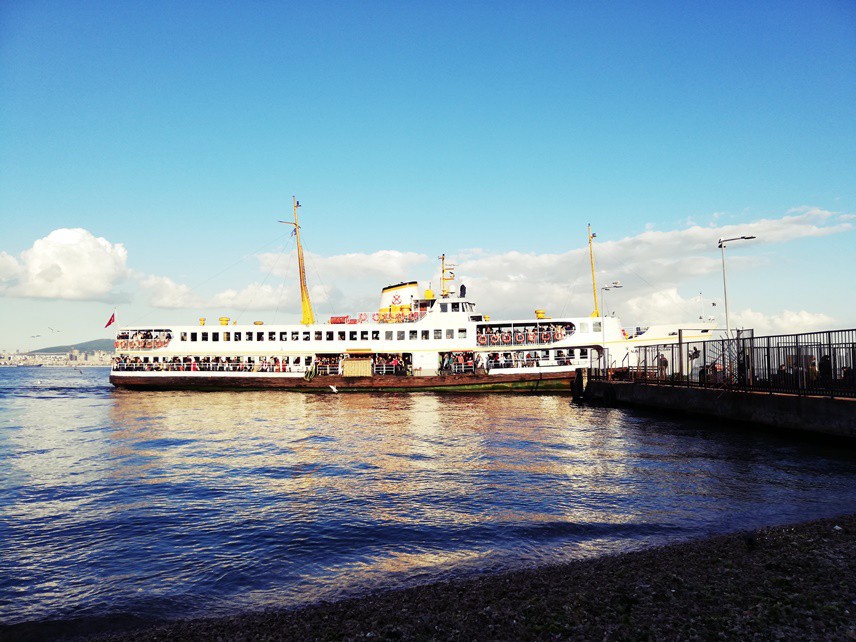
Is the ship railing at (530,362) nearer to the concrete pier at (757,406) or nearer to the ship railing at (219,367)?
the concrete pier at (757,406)

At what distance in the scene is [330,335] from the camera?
A: 54.0 m

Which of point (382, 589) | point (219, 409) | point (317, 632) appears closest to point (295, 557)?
point (382, 589)

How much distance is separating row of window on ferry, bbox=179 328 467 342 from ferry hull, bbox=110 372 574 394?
4204mm

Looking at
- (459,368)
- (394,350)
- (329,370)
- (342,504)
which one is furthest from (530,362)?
(342,504)

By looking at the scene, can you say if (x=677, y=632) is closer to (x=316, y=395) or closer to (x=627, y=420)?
(x=627, y=420)

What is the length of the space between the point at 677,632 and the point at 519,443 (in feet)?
51.4

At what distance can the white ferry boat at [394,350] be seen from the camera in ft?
159

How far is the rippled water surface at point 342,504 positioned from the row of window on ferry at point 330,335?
26.6 meters

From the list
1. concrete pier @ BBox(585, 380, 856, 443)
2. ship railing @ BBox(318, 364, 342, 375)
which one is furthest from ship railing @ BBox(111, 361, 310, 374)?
concrete pier @ BBox(585, 380, 856, 443)

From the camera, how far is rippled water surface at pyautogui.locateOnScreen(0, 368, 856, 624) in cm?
805

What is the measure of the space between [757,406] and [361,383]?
33656mm

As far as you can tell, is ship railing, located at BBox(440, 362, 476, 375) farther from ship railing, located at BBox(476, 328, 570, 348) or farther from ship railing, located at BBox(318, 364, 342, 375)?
ship railing, located at BBox(318, 364, 342, 375)

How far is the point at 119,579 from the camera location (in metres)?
8.18

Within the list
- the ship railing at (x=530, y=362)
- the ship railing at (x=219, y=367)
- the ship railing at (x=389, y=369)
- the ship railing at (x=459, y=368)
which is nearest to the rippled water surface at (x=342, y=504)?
the ship railing at (x=530, y=362)
